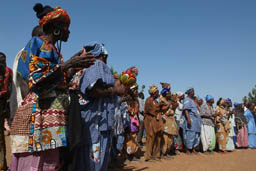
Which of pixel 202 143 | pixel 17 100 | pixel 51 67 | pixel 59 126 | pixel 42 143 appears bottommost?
pixel 202 143

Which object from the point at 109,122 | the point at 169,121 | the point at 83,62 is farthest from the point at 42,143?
the point at 169,121

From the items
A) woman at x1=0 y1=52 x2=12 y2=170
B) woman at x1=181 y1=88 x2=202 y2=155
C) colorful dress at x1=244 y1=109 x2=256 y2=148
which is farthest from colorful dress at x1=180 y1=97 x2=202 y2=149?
woman at x1=0 y1=52 x2=12 y2=170

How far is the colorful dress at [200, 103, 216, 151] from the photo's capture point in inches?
335

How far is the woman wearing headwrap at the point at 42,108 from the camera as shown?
71.6 inches

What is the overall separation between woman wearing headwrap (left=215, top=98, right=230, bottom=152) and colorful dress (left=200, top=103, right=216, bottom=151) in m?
0.36

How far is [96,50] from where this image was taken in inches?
117

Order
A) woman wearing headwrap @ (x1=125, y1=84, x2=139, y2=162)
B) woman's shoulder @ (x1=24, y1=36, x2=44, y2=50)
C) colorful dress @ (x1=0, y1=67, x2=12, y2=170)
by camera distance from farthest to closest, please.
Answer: woman wearing headwrap @ (x1=125, y1=84, x2=139, y2=162) → colorful dress @ (x1=0, y1=67, x2=12, y2=170) → woman's shoulder @ (x1=24, y1=36, x2=44, y2=50)

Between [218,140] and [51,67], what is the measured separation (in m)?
8.57

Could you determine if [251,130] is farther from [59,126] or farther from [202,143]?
[59,126]

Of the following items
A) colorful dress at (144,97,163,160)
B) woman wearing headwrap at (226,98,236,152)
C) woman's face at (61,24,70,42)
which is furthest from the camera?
woman wearing headwrap at (226,98,236,152)

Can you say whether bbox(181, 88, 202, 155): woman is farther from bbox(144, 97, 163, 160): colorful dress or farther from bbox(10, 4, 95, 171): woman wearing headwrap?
bbox(10, 4, 95, 171): woman wearing headwrap

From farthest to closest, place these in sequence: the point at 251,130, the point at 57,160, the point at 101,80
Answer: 1. the point at 251,130
2. the point at 101,80
3. the point at 57,160

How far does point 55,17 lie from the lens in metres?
2.00

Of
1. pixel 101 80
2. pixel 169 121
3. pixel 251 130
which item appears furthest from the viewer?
pixel 251 130
